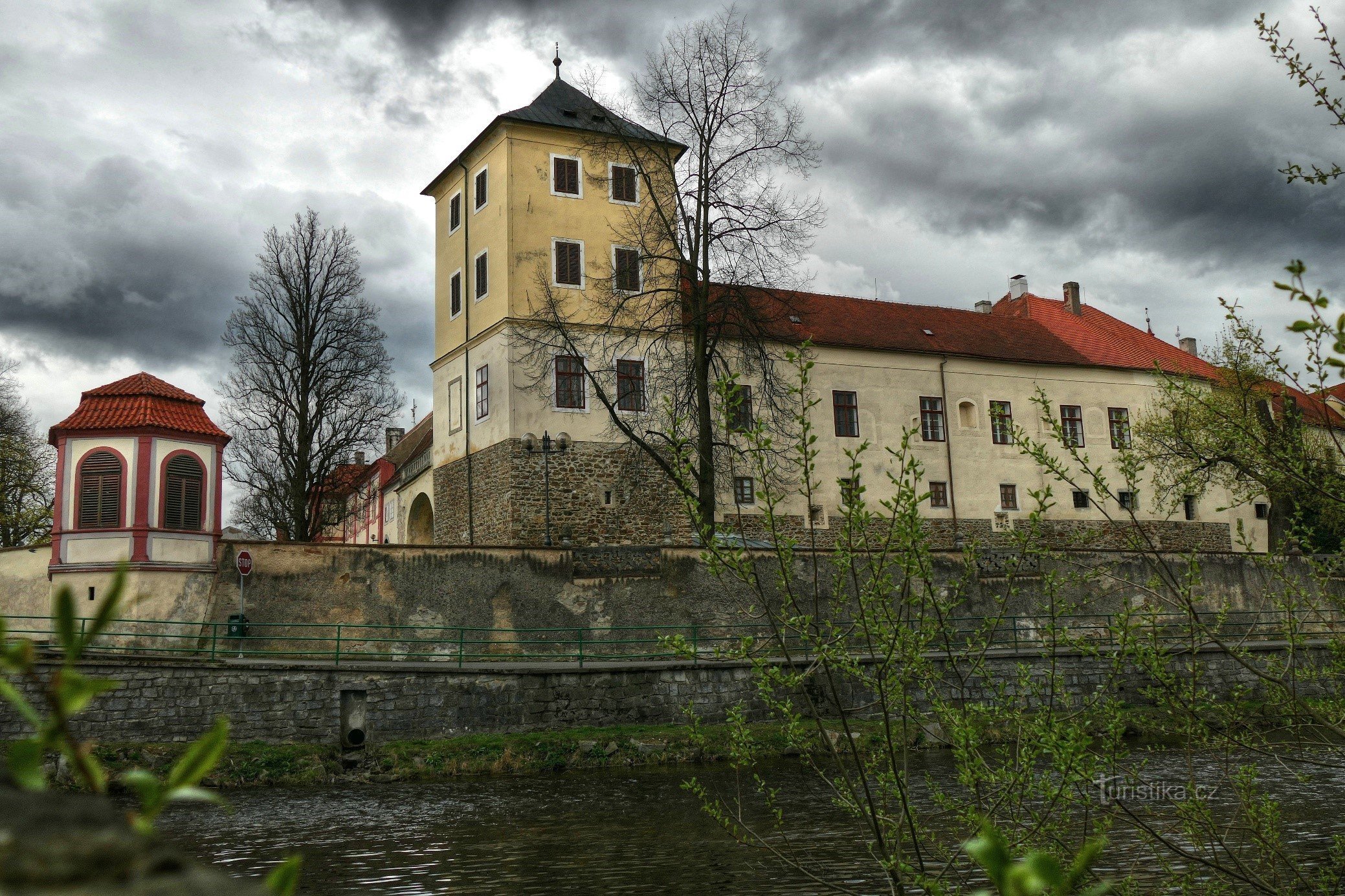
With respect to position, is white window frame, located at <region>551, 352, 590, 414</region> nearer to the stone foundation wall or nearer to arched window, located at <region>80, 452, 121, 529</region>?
the stone foundation wall

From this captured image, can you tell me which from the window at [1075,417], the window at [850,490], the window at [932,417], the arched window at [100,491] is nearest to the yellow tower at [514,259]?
the arched window at [100,491]

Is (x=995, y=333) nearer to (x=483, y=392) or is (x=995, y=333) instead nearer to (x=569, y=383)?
(x=569, y=383)

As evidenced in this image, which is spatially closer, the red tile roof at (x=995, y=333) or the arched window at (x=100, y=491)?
the arched window at (x=100, y=491)

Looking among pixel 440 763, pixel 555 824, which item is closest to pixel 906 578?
pixel 555 824

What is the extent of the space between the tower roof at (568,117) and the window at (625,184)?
1.02 m

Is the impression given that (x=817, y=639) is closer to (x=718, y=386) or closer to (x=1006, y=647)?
(x=718, y=386)

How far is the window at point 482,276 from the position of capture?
30.6 m

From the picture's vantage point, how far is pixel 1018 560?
18.0 ft

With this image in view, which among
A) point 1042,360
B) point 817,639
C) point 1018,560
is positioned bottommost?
point 817,639

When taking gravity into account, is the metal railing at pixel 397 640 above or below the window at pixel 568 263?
below

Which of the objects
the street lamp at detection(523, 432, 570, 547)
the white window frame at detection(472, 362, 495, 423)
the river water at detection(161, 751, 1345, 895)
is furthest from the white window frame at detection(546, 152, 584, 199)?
the river water at detection(161, 751, 1345, 895)

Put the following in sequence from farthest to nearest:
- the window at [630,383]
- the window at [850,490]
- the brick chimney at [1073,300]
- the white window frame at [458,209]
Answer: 1. the brick chimney at [1073,300]
2. the white window frame at [458,209]
3. the window at [630,383]
4. the window at [850,490]

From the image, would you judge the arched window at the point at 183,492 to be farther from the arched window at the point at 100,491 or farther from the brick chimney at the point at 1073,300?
the brick chimney at the point at 1073,300

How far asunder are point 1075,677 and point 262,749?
17195 millimetres
